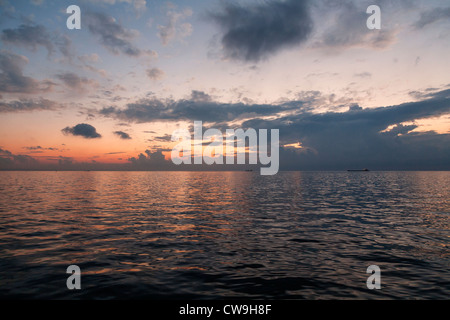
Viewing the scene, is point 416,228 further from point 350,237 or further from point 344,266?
point 344,266

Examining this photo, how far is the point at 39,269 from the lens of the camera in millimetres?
13031

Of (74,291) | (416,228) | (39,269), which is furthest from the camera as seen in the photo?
(416,228)

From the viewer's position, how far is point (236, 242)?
18219mm

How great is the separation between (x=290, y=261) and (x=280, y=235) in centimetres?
584

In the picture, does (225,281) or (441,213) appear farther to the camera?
(441,213)

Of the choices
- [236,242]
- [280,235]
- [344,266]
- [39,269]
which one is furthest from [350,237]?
[39,269]

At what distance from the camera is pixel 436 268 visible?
43.3 feet

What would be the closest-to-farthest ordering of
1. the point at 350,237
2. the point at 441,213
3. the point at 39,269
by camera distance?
the point at 39,269, the point at 350,237, the point at 441,213

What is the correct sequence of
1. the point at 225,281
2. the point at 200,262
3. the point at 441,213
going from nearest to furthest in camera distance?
the point at 225,281 → the point at 200,262 → the point at 441,213
